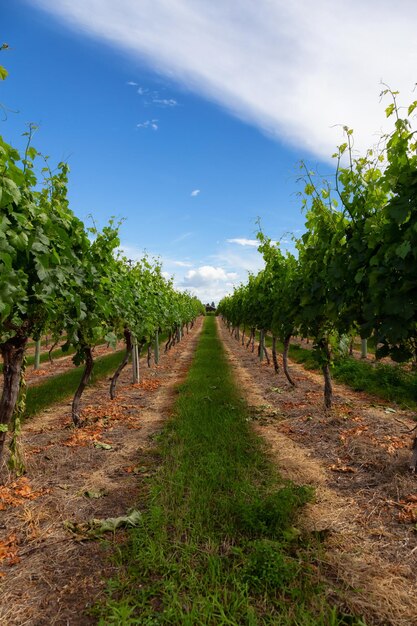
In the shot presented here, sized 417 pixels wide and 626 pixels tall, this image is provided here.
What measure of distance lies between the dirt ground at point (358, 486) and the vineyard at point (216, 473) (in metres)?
0.02

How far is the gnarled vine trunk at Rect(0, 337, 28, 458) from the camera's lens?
4.99m

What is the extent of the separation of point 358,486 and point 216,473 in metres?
1.82

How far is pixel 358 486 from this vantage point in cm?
508

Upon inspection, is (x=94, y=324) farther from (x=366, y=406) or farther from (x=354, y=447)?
(x=366, y=406)

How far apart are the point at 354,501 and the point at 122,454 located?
355 centimetres

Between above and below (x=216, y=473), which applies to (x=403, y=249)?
above

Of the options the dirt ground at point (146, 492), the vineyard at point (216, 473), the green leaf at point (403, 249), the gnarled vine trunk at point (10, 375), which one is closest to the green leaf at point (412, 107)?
the vineyard at point (216, 473)

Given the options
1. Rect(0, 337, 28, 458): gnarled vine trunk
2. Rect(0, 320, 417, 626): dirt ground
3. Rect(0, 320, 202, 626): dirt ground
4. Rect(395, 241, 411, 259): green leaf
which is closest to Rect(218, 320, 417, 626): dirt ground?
Rect(0, 320, 417, 626): dirt ground

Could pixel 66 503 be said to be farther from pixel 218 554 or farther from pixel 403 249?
pixel 403 249

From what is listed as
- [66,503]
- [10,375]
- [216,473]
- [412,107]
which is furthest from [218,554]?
[412,107]

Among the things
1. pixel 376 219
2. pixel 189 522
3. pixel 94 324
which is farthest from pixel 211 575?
pixel 94 324

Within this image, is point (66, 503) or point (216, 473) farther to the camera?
point (216, 473)

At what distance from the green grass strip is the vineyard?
0.02 m

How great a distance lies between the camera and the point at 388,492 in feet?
15.8
